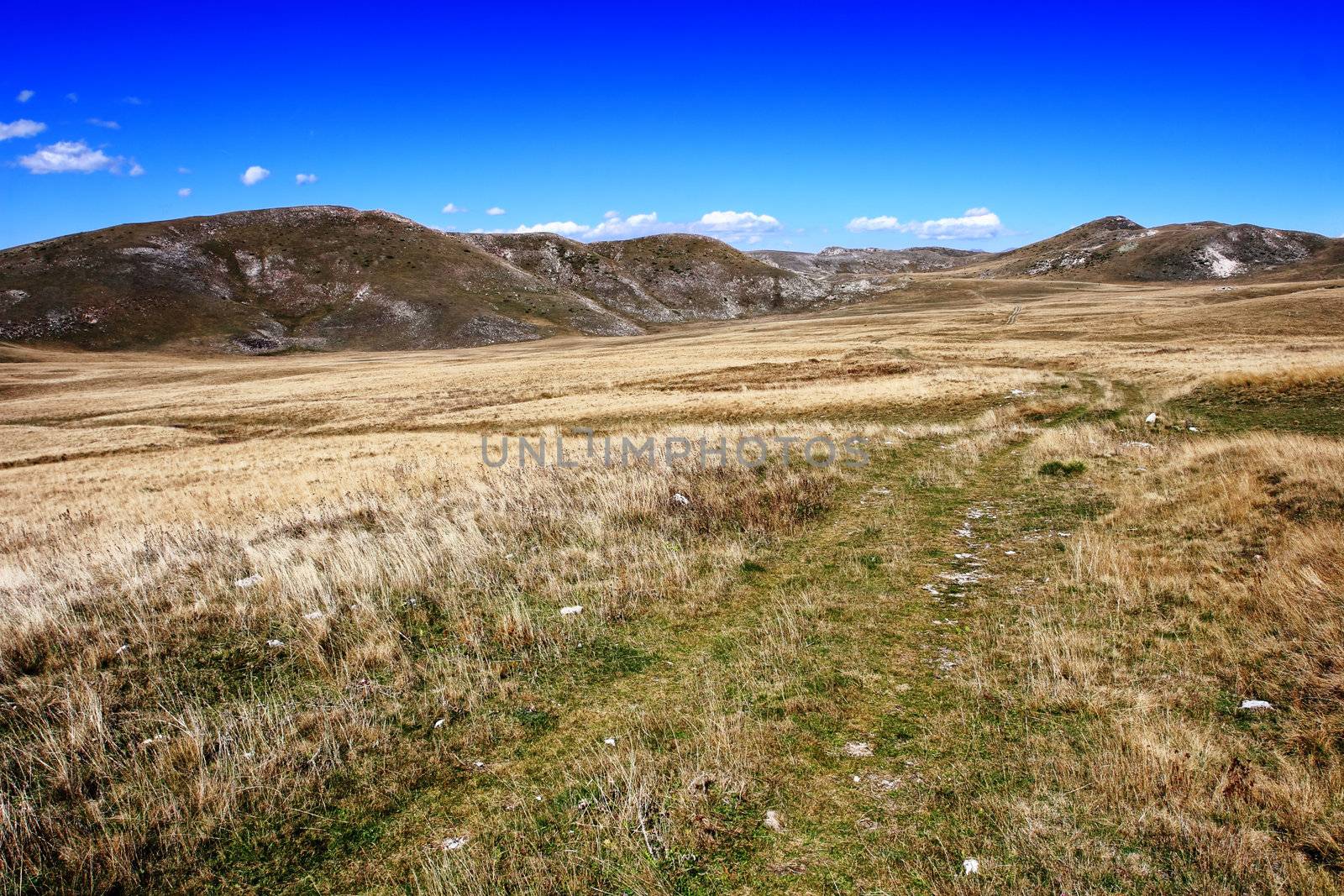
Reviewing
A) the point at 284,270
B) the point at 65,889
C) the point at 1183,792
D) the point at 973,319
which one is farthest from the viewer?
the point at 284,270

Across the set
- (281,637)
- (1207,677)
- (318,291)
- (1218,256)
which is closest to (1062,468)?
(1207,677)

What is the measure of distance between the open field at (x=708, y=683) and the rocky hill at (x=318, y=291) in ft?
393

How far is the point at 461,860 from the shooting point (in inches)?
182

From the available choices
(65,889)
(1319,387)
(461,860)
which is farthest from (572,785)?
(1319,387)

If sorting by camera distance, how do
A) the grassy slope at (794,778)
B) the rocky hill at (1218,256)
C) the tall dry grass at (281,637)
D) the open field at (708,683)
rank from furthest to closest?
the rocky hill at (1218,256) → the tall dry grass at (281,637) → the open field at (708,683) → the grassy slope at (794,778)

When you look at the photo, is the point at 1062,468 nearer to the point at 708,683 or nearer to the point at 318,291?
the point at 708,683

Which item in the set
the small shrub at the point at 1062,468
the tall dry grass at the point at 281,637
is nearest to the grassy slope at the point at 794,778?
the tall dry grass at the point at 281,637

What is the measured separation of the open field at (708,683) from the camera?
4684 mm

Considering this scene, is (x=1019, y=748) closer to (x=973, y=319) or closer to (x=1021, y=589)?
(x=1021, y=589)

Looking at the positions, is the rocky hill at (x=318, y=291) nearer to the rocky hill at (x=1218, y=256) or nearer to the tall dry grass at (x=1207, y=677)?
the rocky hill at (x=1218, y=256)

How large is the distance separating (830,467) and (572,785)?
13.8 m

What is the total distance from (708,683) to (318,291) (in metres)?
158

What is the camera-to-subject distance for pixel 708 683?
7180 millimetres

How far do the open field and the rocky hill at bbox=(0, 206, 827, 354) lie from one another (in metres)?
120
